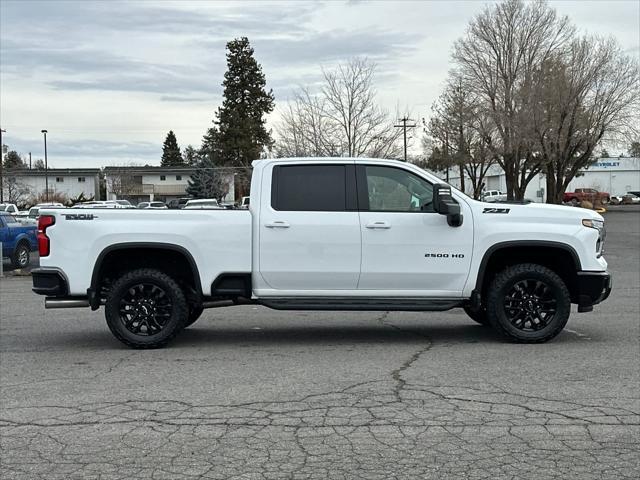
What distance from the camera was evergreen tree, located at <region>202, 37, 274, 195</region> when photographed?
7725 cm

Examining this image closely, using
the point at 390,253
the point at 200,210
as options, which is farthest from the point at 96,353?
the point at 390,253

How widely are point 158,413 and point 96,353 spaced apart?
2736 mm

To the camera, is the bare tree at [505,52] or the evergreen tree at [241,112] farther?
the evergreen tree at [241,112]

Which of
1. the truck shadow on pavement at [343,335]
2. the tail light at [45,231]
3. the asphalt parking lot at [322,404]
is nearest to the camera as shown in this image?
the asphalt parking lot at [322,404]

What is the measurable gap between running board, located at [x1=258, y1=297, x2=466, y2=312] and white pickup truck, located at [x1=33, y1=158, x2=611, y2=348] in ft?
0.04

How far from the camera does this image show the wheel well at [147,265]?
27.7ft

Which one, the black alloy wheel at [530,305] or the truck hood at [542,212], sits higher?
the truck hood at [542,212]

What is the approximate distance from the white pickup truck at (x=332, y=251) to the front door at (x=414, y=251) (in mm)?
11

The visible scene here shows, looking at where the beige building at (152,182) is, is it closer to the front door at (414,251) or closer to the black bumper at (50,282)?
the black bumper at (50,282)

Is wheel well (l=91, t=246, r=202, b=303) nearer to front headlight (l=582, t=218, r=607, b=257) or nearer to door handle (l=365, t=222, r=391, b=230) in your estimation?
door handle (l=365, t=222, r=391, b=230)

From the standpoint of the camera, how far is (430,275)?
847 cm

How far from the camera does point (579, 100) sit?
50.4m

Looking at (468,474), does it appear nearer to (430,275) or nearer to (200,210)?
(430,275)

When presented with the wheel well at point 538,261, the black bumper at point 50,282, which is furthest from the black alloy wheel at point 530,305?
the black bumper at point 50,282
